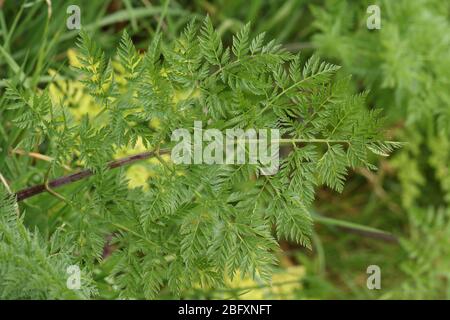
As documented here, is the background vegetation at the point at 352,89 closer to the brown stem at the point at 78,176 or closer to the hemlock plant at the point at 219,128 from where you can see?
the brown stem at the point at 78,176

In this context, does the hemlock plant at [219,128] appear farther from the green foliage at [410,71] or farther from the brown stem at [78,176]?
the green foliage at [410,71]

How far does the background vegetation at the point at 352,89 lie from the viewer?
1715 millimetres

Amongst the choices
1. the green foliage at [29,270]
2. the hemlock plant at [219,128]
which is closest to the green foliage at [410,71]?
the hemlock plant at [219,128]

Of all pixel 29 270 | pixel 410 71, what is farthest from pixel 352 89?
pixel 29 270

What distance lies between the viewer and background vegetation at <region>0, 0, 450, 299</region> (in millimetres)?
1715

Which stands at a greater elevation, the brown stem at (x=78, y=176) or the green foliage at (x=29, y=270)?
the brown stem at (x=78, y=176)

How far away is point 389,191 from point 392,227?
5.5 inches

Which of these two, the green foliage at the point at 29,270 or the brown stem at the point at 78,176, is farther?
the brown stem at the point at 78,176

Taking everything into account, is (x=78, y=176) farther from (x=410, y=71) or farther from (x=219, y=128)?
(x=410, y=71)

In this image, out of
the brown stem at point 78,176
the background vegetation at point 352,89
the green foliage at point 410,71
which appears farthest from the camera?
the green foliage at point 410,71

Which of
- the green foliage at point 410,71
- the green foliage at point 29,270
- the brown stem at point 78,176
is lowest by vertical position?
the green foliage at point 29,270

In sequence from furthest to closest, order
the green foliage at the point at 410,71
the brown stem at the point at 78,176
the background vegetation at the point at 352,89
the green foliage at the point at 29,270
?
the green foliage at the point at 410,71 → the background vegetation at the point at 352,89 → the brown stem at the point at 78,176 → the green foliage at the point at 29,270

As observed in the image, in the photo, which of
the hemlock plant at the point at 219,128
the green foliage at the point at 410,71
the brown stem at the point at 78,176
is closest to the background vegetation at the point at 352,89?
the green foliage at the point at 410,71
